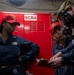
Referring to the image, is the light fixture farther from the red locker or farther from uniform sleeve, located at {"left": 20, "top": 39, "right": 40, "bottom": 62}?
uniform sleeve, located at {"left": 20, "top": 39, "right": 40, "bottom": 62}

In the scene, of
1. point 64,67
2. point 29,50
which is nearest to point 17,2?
point 29,50

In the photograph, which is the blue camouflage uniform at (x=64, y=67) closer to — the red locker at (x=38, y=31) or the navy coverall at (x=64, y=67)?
the navy coverall at (x=64, y=67)

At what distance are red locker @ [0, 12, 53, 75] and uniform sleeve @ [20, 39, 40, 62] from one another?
0.49 feet

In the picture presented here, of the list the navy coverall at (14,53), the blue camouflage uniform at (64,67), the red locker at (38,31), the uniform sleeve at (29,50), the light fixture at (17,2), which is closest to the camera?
the blue camouflage uniform at (64,67)

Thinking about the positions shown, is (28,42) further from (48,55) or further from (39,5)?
(39,5)

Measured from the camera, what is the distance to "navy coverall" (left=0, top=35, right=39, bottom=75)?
283 centimetres

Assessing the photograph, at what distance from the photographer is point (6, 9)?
3475 millimetres

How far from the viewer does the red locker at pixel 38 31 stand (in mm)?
3234

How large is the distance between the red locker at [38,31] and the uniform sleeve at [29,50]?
0.49 ft

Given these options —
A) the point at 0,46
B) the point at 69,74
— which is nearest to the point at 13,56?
the point at 0,46

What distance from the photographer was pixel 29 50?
10.1 ft

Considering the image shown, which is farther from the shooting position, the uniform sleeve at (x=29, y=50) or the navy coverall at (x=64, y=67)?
the uniform sleeve at (x=29, y=50)

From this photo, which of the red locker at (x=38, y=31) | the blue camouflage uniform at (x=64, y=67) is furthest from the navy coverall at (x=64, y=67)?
the red locker at (x=38, y=31)

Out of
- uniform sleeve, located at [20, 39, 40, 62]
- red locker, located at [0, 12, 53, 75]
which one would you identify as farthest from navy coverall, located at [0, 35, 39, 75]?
red locker, located at [0, 12, 53, 75]
